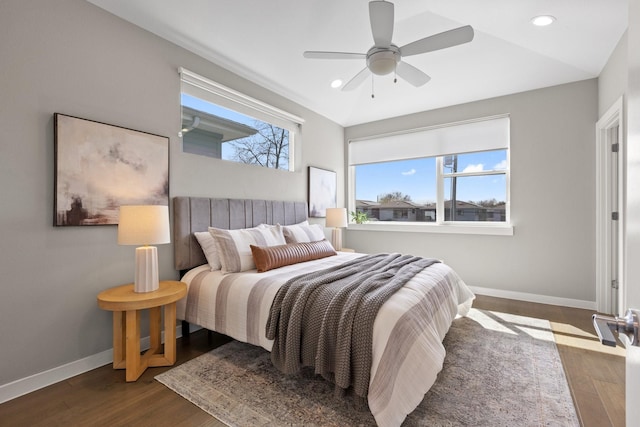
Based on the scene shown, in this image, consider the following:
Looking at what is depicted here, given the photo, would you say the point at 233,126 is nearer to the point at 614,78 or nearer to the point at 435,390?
the point at 435,390

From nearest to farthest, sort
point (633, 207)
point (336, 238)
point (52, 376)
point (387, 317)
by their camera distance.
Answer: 1. point (633, 207)
2. point (387, 317)
3. point (52, 376)
4. point (336, 238)

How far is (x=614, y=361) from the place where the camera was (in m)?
2.32

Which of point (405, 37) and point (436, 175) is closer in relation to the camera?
point (405, 37)

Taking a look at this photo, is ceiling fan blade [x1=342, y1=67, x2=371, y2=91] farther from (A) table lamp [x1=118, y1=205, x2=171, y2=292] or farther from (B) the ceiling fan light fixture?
(A) table lamp [x1=118, y1=205, x2=171, y2=292]

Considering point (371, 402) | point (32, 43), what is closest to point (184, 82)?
point (32, 43)

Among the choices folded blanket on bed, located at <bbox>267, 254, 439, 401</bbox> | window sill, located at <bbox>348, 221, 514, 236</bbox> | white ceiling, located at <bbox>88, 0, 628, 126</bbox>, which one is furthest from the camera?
window sill, located at <bbox>348, 221, 514, 236</bbox>

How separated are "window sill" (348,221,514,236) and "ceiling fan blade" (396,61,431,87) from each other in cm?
233

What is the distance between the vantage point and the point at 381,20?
2.13 m

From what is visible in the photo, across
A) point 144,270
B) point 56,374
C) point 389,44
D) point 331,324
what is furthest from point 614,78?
point 56,374

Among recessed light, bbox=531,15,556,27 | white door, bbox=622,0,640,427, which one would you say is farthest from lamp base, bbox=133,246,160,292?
recessed light, bbox=531,15,556,27

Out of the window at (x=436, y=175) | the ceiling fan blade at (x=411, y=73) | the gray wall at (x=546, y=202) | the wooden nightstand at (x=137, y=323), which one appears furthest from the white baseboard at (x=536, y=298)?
the wooden nightstand at (x=137, y=323)

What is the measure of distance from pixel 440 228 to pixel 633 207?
3.91m

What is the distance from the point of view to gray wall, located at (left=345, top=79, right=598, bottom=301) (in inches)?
140

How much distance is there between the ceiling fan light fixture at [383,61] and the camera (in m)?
2.38
